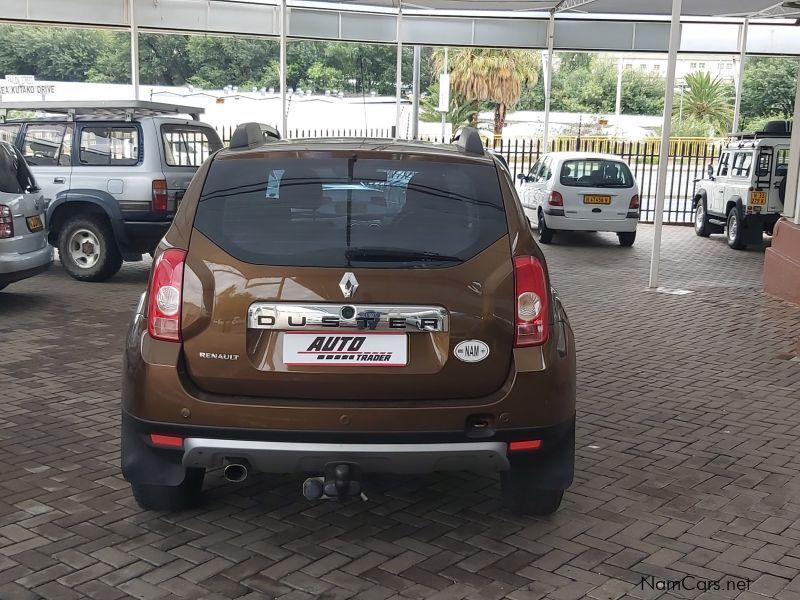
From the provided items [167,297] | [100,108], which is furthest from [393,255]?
[100,108]

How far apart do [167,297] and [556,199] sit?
13.3m

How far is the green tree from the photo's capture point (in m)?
54.4

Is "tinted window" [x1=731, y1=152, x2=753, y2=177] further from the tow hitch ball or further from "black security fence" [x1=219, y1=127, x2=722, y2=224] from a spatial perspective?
the tow hitch ball

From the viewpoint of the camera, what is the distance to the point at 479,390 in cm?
369

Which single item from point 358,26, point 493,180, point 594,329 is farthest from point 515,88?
point 493,180

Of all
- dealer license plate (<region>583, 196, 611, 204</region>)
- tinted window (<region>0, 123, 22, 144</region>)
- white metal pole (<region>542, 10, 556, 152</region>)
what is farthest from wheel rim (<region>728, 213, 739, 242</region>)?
tinted window (<region>0, 123, 22, 144</region>)

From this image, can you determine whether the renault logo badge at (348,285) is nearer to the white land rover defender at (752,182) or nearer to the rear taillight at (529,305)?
the rear taillight at (529,305)

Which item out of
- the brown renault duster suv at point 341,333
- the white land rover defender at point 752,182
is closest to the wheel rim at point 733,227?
the white land rover defender at point 752,182

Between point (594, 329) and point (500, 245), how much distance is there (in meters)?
5.58

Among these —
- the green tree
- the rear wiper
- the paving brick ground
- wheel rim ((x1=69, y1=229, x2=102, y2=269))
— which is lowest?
the paving brick ground

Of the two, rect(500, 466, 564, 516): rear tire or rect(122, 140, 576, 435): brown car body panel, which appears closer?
rect(122, 140, 576, 435): brown car body panel

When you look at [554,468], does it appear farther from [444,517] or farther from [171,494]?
[171,494]

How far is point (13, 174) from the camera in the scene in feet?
29.6

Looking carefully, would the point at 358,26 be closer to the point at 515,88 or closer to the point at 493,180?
the point at 493,180
